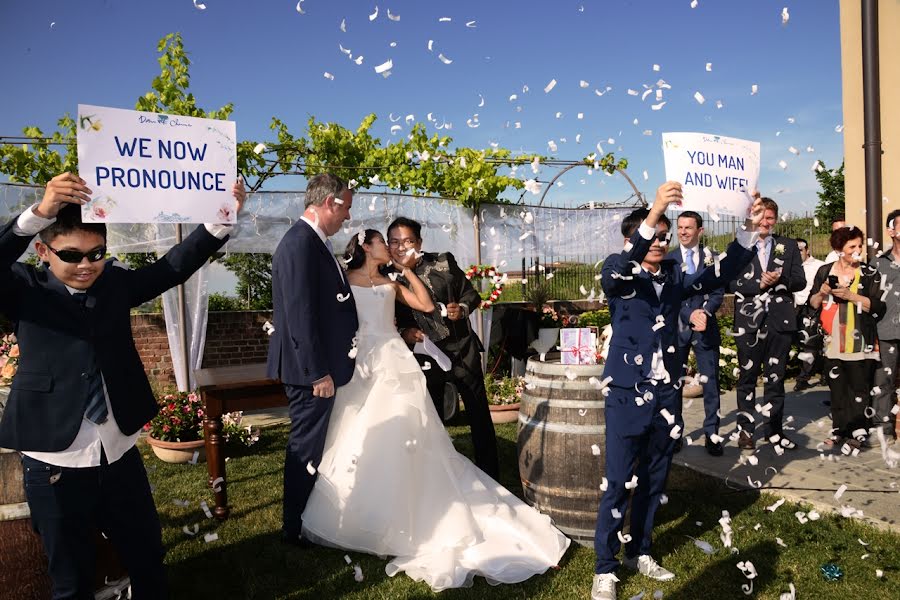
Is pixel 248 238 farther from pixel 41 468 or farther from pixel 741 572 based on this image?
pixel 741 572

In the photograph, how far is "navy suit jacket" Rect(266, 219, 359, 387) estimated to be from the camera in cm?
427

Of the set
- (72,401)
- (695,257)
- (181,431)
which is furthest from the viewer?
(181,431)

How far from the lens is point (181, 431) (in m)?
7.02

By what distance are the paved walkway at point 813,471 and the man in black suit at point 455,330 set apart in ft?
6.85

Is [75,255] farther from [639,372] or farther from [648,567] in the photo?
[648,567]

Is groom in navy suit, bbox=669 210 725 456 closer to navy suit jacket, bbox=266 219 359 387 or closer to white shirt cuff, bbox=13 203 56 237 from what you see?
navy suit jacket, bbox=266 219 359 387

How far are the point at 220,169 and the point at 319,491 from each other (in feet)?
7.47

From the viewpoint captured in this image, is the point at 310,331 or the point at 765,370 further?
the point at 765,370

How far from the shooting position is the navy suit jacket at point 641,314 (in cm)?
370

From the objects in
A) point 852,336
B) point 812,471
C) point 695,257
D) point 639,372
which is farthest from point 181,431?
point 852,336

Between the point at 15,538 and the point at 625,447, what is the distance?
3.27m

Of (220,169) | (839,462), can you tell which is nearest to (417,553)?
(220,169)

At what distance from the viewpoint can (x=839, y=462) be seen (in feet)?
19.9

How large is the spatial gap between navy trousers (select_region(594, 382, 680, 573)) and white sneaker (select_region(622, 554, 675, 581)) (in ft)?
1.07
